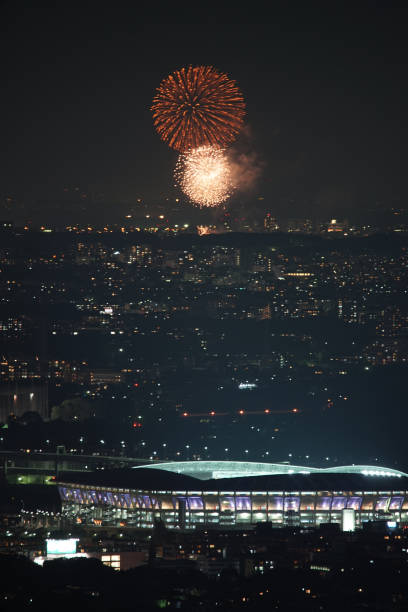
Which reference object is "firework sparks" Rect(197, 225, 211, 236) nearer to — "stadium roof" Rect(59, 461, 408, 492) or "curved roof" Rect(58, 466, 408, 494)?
"stadium roof" Rect(59, 461, 408, 492)

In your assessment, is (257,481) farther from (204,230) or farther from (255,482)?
(204,230)

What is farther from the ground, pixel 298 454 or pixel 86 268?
pixel 86 268

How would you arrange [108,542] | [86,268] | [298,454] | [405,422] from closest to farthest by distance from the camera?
[108,542]
[298,454]
[405,422]
[86,268]

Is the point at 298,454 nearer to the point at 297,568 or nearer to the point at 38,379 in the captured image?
the point at 38,379

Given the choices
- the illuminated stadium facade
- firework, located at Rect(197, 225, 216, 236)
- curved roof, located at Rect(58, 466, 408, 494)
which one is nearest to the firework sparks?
firework, located at Rect(197, 225, 216, 236)

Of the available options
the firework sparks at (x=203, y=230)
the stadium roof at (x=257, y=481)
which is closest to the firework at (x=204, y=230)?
the firework sparks at (x=203, y=230)

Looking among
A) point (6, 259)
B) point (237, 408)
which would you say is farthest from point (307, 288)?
point (237, 408)

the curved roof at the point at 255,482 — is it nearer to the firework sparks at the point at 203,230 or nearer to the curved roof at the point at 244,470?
the curved roof at the point at 244,470

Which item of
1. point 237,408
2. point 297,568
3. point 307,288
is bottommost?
point 297,568
